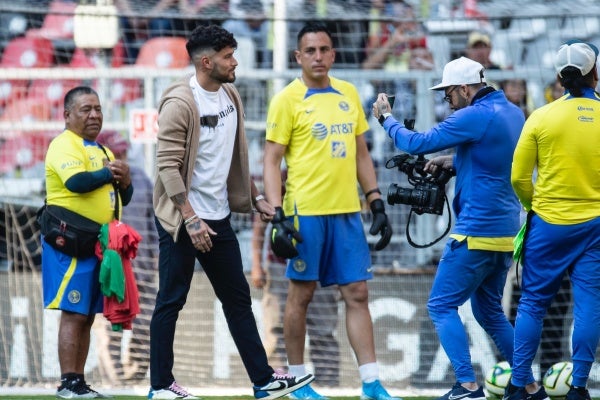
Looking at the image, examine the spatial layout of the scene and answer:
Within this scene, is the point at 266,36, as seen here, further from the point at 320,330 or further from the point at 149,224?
the point at 320,330

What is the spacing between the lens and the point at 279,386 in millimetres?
7660

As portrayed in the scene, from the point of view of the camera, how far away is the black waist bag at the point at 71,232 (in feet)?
27.2

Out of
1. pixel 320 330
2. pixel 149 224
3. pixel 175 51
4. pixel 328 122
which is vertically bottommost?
pixel 320 330

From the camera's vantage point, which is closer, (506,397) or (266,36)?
(506,397)

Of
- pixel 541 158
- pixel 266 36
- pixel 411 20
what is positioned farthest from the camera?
pixel 266 36

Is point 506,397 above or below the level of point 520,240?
below

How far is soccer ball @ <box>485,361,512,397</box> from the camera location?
880 cm

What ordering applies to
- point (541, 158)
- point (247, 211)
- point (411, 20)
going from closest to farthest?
point (541, 158) → point (247, 211) → point (411, 20)

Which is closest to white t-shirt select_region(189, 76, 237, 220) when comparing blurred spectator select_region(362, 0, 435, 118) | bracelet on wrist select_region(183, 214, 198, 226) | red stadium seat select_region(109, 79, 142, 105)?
bracelet on wrist select_region(183, 214, 198, 226)

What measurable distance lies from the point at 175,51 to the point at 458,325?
5545 millimetres

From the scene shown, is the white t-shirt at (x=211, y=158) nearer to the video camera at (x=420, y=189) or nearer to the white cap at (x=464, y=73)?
the video camera at (x=420, y=189)

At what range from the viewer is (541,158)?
23.3 feet

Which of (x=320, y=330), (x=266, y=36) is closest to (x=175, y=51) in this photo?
(x=266, y=36)

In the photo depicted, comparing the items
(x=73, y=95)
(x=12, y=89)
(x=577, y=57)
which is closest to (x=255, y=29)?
(x=12, y=89)
